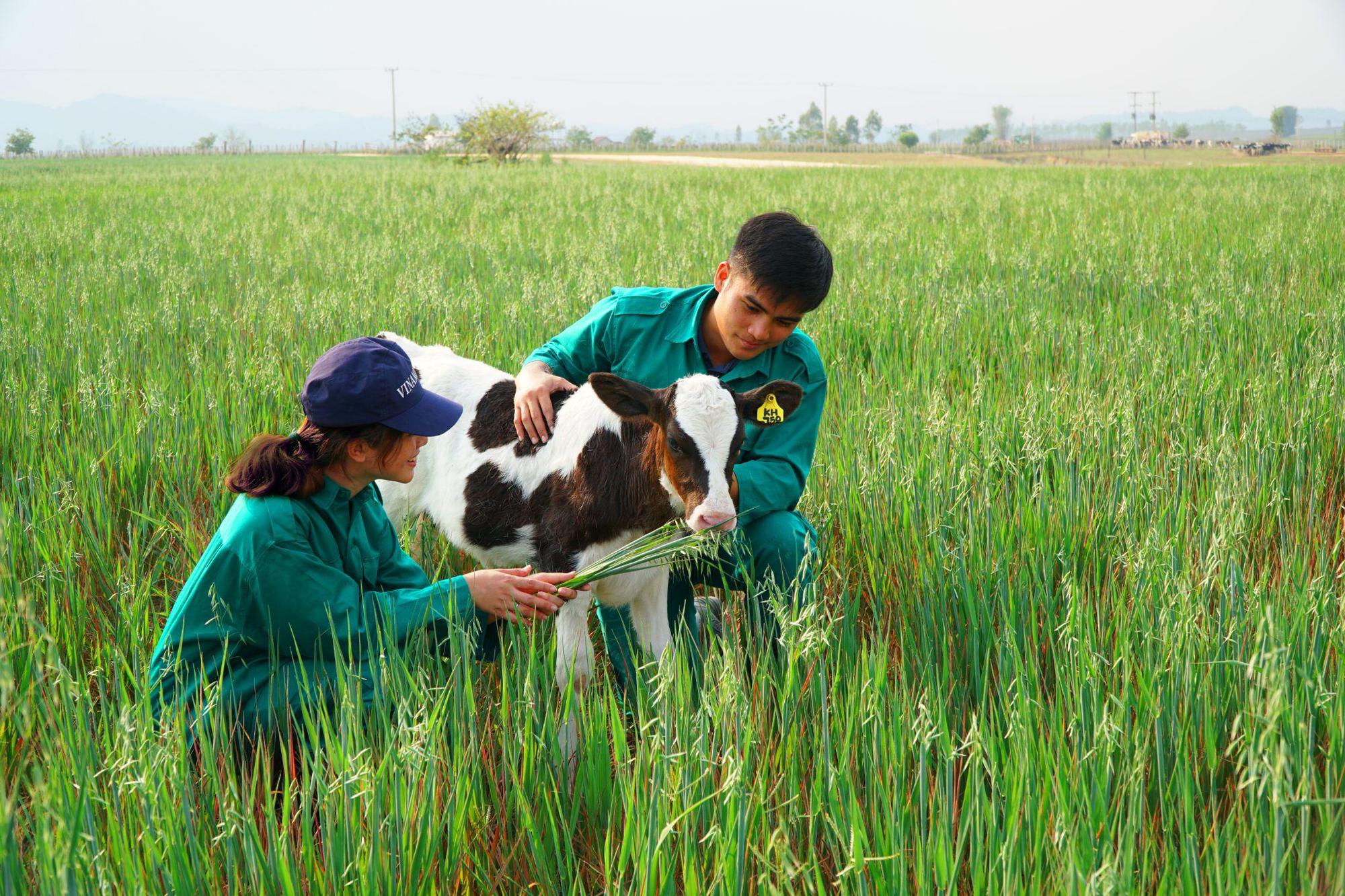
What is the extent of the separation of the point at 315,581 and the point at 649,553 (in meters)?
0.84

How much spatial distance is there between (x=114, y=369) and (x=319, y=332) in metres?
1.26

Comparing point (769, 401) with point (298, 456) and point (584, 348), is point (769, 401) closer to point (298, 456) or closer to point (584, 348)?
point (584, 348)

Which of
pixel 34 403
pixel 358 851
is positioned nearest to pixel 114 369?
pixel 34 403

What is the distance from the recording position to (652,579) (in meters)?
3.04

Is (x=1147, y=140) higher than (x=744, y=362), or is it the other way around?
(x=1147, y=140)

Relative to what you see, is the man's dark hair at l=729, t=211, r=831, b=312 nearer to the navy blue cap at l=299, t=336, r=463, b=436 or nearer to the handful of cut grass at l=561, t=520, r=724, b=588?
the handful of cut grass at l=561, t=520, r=724, b=588

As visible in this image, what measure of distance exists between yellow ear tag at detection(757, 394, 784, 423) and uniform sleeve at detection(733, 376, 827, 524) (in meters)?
0.26

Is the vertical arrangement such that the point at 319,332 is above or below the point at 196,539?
above

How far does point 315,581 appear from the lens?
91.2 inches

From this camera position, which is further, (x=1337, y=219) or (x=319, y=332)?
(x=1337, y=219)

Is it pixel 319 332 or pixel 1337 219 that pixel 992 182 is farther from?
pixel 319 332

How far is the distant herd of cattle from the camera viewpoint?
200ft

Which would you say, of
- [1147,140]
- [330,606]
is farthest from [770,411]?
[1147,140]

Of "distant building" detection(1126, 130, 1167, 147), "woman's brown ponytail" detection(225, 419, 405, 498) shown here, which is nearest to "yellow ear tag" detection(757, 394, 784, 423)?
"woman's brown ponytail" detection(225, 419, 405, 498)
